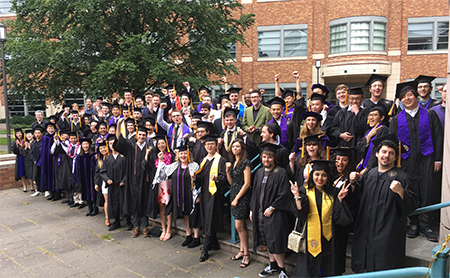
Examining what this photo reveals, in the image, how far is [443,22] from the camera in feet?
61.8

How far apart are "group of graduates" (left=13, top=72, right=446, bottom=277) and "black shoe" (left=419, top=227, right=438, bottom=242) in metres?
0.02

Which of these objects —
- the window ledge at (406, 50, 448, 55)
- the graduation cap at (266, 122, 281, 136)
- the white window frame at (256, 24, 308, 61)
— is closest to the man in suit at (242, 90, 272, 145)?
the graduation cap at (266, 122, 281, 136)

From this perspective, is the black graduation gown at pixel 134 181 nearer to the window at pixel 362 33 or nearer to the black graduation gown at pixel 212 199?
the black graduation gown at pixel 212 199

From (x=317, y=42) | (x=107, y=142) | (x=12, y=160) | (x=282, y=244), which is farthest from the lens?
(x=317, y=42)

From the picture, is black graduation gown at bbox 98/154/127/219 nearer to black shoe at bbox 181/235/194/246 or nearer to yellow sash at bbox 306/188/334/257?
black shoe at bbox 181/235/194/246

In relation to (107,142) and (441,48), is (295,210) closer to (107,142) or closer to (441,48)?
(107,142)

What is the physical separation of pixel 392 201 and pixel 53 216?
7641 mm

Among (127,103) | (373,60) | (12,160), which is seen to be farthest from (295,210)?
(373,60)

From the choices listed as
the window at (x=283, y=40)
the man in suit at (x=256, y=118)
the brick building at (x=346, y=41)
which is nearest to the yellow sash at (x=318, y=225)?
the man in suit at (x=256, y=118)

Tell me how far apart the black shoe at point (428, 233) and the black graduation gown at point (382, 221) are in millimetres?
1030

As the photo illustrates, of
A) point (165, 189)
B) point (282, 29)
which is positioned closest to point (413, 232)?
point (165, 189)

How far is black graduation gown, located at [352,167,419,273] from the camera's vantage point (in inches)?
144

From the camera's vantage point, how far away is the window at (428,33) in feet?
61.9

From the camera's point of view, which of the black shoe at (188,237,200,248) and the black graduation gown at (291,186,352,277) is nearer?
the black graduation gown at (291,186,352,277)
